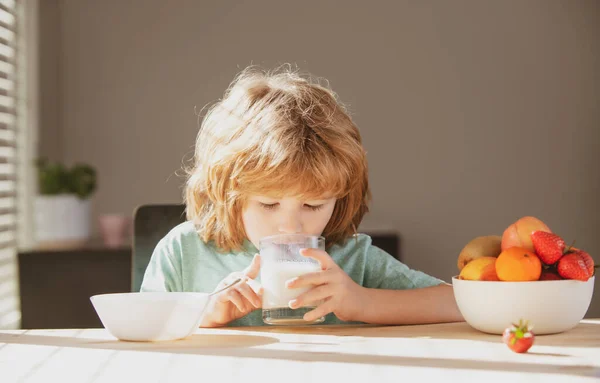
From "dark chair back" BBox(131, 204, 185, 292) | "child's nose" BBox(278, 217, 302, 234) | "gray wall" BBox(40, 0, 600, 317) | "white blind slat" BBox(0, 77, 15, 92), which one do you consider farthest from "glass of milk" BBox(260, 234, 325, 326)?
"gray wall" BBox(40, 0, 600, 317)

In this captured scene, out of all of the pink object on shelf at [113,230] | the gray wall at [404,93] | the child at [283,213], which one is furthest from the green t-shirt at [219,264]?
the gray wall at [404,93]

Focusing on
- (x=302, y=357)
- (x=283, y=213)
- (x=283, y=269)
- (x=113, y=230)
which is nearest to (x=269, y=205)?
(x=283, y=213)

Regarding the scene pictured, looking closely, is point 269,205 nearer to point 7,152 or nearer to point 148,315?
point 148,315

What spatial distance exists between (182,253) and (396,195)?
202cm

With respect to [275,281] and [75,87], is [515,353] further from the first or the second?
[75,87]

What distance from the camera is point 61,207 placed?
3.01 metres

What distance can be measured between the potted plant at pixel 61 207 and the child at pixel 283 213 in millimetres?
1510

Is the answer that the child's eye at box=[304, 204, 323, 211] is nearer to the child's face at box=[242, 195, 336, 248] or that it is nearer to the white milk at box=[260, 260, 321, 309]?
the child's face at box=[242, 195, 336, 248]

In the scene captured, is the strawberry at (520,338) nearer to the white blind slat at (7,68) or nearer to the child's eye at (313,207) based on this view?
the child's eye at (313,207)

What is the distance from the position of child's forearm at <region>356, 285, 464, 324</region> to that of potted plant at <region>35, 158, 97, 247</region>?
1990 mm

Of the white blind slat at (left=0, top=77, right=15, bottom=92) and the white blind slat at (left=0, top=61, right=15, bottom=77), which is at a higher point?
the white blind slat at (left=0, top=61, right=15, bottom=77)

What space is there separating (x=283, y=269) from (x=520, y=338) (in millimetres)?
429

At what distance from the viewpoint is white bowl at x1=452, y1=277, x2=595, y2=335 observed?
1091mm

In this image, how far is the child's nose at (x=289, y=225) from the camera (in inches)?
54.3
